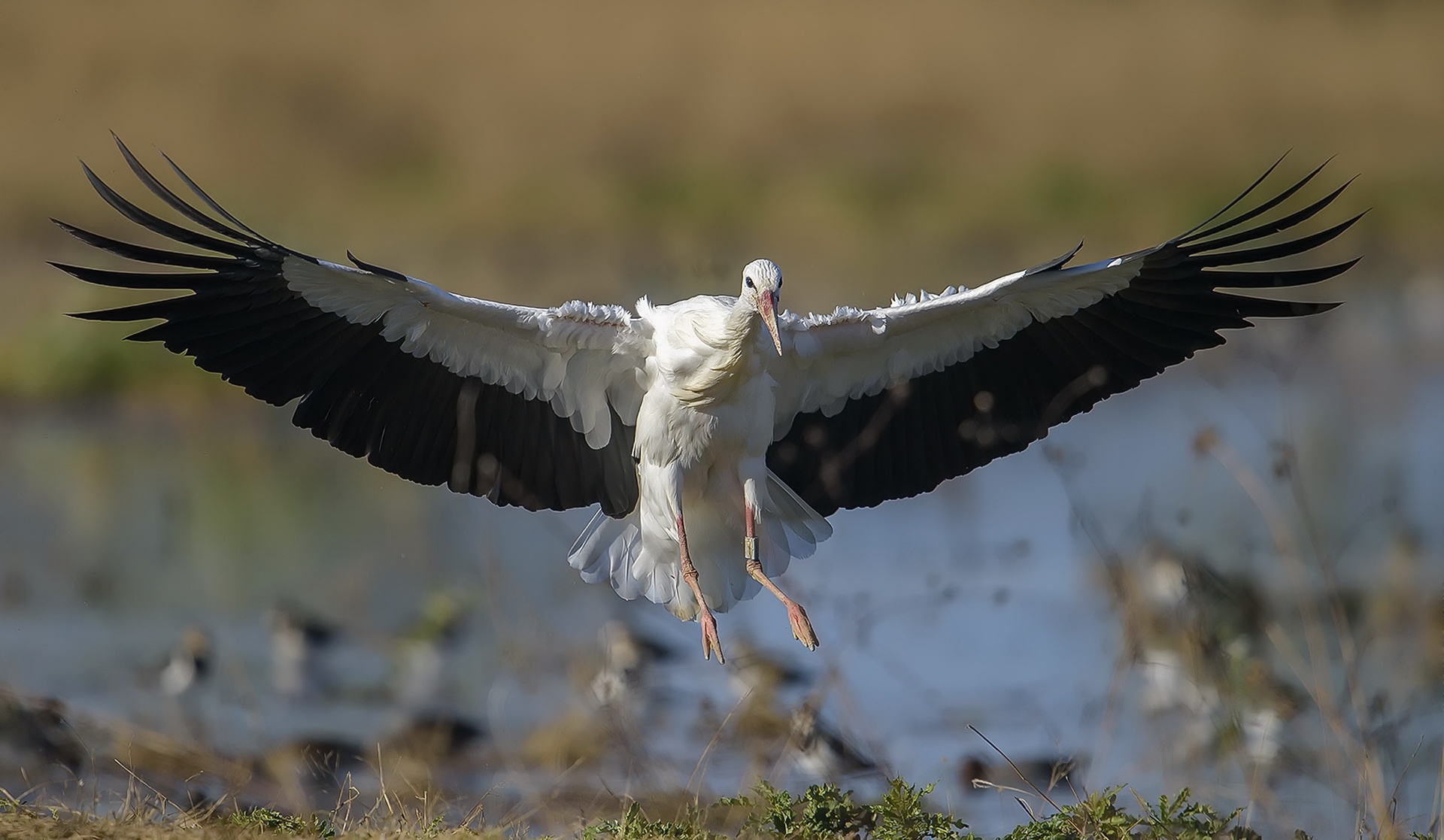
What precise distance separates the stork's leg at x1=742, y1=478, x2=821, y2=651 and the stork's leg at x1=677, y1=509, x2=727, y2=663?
0.22 m

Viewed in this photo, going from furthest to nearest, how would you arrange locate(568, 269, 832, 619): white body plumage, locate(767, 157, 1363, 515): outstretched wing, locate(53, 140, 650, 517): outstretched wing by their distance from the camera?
locate(767, 157, 1363, 515): outstretched wing < locate(568, 269, 832, 619): white body plumage < locate(53, 140, 650, 517): outstretched wing

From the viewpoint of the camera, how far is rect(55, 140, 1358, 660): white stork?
553cm

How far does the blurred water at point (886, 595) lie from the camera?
6.64 metres

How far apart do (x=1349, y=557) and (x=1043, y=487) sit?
197 centimetres

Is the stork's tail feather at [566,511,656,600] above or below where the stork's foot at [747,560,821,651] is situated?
above

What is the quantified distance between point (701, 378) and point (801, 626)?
95 centimetres

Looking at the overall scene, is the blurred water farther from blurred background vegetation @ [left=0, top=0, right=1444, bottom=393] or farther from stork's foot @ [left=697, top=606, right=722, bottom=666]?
blurred background vegetation @ [left=0, top=0, right=1444, bottom=393]

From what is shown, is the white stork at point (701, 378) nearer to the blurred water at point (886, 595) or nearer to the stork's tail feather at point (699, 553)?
the stork's tail feather at point (699, 553)

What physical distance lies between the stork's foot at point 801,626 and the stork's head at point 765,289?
0.89 m

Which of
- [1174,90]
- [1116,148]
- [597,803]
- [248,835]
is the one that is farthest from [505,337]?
[1174,90]

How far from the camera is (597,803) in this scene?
5.85 metres

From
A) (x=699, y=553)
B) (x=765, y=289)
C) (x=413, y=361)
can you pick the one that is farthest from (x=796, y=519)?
(x=413, y=361)

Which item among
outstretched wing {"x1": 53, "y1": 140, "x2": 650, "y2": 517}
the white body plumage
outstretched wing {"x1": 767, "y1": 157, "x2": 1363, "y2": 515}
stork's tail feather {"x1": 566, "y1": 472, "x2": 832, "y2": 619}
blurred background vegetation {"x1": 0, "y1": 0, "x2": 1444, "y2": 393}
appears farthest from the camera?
blurred background vegetation {"x1": 0, "y1": 0, "x2": 1444, "y2": 393}

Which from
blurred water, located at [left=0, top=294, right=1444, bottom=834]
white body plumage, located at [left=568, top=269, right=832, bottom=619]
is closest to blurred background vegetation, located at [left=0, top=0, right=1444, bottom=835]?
blurred water, located at [left=0, top=294, right=1444, bottom=834]
